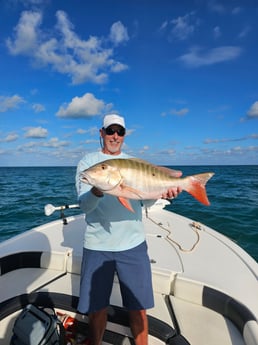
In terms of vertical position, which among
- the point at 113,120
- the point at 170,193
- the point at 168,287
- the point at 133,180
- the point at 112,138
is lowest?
the point at 168,287

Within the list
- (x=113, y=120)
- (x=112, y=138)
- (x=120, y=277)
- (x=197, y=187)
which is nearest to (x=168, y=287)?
(x=120, y=277)

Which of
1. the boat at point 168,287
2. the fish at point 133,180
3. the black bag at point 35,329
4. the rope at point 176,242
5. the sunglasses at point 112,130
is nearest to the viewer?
the fish at point 133,180

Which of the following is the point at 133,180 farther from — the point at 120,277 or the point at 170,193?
the point at 120,277

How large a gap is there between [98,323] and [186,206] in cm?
1146

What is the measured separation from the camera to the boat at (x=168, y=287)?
2.61m

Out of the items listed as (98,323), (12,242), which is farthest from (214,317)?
(12,242)

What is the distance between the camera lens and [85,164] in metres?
2.41

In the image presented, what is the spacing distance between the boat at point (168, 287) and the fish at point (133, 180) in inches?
55.2

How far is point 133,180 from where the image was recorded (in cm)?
204

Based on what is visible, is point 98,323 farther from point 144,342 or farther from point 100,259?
point 100,259

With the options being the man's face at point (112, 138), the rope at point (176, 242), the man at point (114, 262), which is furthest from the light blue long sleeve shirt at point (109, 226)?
the rope at point (176, 242)

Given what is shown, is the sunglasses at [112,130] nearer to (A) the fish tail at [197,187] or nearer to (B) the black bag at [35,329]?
(A) the fish tail at [197,187]

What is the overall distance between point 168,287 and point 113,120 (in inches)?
88.2

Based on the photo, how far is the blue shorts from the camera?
233 centimetres
